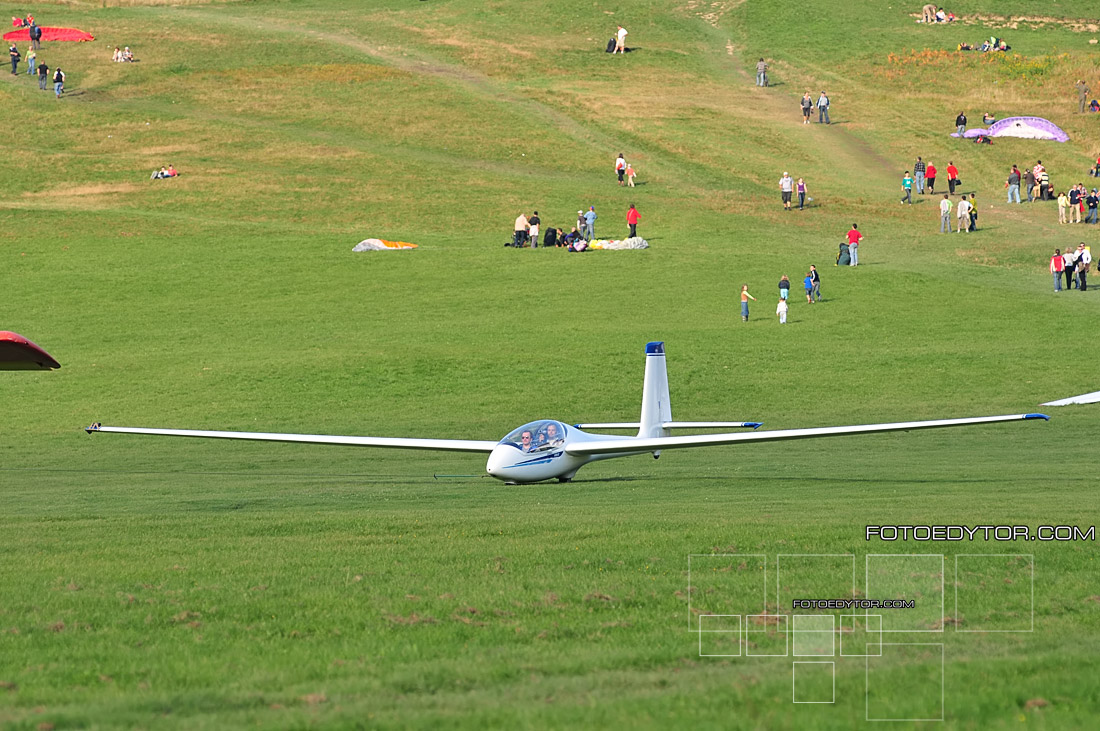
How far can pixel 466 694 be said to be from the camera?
9.66 meters

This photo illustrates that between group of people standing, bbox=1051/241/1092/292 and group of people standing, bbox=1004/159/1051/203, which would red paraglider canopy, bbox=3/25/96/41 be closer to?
group of people standing, bbox=1004/159/1051/203

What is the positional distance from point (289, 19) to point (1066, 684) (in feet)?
356

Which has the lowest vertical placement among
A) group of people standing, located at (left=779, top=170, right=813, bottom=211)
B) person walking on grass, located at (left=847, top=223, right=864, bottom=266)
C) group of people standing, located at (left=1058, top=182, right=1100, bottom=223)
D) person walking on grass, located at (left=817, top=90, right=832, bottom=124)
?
person walking on grass, located at (left=847, top=223, right=864, bottom=266)

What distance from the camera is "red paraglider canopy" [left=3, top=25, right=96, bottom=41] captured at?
92.5 meters

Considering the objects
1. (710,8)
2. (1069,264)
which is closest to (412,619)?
(1069,264)

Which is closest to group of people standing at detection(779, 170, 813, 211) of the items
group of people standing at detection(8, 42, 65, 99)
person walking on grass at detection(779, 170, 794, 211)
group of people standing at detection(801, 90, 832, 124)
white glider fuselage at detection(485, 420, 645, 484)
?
person walking on grass at detection(779, 170, 794, 211)

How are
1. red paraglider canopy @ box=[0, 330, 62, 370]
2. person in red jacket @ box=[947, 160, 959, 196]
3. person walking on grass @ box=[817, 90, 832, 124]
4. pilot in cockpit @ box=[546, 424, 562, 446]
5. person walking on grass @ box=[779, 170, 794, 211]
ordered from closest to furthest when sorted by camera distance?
red paraglider canopy @ box=[0, 330, 62, 370]
pilot in cockpit @ box=[546, 424, 562, 446]
person walking on grass @ box=[779, 170, 794, 211]
person in red jacket @ box=[947, 160, 959, 196]
person walking on grass @ box=[817, 90, 832, 124]

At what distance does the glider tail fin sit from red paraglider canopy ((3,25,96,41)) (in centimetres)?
7893

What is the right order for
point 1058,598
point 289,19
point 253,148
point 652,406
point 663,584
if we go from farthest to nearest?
point 289,19
point 253,148
point 652,406
point 663,584
point 1058,598

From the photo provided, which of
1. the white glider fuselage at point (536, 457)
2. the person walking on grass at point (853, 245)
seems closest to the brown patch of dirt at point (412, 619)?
the white glider fuselage at point (536, 457)

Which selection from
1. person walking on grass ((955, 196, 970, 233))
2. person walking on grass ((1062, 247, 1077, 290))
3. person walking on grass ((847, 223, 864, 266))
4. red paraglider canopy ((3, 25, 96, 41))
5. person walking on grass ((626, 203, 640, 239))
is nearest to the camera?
person walking on grass ((1062, 247, 1077, 290))

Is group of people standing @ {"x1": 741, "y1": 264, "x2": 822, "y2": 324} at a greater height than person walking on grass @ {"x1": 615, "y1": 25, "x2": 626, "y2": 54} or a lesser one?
lesser

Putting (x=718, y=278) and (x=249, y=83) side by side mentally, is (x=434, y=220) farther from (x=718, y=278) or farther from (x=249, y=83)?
(x=249, y=83)

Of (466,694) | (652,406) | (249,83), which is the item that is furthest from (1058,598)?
(249,83)
